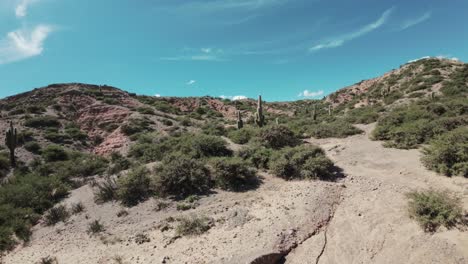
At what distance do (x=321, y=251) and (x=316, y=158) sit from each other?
506cm

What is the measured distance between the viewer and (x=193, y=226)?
24.2 ft

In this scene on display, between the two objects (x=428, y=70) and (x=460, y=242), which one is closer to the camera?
(x=460, y=242)

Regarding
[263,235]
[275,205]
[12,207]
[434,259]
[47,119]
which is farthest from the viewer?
[47,119]

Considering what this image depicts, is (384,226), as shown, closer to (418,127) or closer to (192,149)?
(418,127)

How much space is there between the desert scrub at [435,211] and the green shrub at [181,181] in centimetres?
694

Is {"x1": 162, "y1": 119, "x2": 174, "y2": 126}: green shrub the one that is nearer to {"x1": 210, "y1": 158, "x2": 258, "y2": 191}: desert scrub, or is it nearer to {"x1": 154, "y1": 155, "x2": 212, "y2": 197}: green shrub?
{"x1": 154, "y1": 155, "x2": 212, "y2": 197}: green shrub

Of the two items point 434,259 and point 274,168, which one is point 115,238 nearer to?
point 274,168

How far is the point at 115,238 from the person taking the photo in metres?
7.56

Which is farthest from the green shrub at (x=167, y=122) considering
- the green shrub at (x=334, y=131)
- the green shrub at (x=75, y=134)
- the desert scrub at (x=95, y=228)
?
the desert scrub at (x=95, y=228)

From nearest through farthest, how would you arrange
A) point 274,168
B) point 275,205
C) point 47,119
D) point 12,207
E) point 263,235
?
point 263,235 → point 275,205 → point 12,207 → point 274,168 → point 47,119

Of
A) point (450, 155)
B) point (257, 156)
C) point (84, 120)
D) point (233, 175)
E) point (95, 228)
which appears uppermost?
point (84, 120)

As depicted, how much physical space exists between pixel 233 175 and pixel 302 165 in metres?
2.95

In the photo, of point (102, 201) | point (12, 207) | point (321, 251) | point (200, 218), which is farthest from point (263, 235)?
point (12, 207)

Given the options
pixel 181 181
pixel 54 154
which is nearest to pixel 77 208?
pixel 181 181
